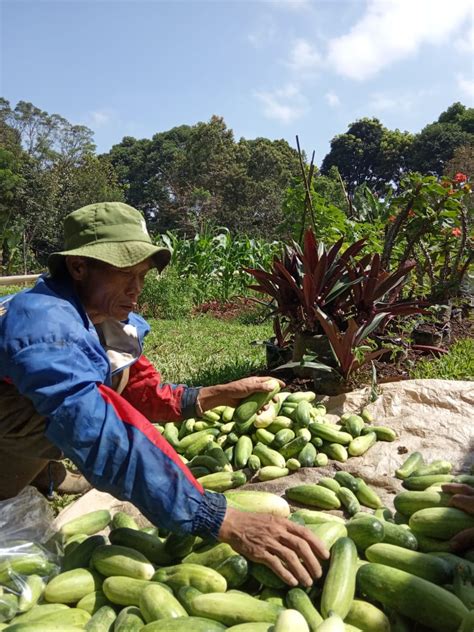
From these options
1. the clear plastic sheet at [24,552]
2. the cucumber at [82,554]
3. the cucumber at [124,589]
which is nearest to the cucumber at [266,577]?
the cucumber at [124,589]

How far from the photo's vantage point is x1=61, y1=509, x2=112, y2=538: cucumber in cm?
234

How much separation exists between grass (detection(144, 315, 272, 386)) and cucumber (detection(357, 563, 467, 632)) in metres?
3.31

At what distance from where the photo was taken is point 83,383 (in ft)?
6.20

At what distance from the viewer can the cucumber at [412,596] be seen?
1.61m

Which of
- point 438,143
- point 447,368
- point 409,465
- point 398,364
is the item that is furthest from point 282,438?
point 438,143

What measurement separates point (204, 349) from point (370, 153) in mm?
47478

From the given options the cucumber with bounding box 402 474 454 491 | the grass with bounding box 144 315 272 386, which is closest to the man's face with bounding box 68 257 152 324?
the cucumber with bounding box 402 474 454 491

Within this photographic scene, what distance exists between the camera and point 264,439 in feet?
10.7

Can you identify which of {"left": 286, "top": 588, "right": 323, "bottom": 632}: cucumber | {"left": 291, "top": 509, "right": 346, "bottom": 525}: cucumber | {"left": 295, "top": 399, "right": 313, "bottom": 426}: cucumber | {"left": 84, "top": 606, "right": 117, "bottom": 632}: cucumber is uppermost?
{"left": 295, "top": 399, "right": 313, "bottom": 426}: cucumber

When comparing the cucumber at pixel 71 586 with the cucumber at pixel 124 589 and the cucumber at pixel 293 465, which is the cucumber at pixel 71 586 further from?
the cucumber at pixel 293 465

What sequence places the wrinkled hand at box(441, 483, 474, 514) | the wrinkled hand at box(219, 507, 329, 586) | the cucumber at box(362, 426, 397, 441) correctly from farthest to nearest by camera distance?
the cucumber at box(362, 426, 397, 441) < the wrinkled hand at box(441, 483, 474, 514) < the wrinkled hand at box(219, 507, 329, 586)

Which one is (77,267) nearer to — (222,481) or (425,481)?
(222,481)

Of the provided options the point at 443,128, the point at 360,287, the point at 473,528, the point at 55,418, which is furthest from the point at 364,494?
the point at 443,128

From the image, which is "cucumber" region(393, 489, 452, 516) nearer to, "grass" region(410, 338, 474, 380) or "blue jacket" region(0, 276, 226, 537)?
"blue jacket" region(0, 276, 226, 537)
